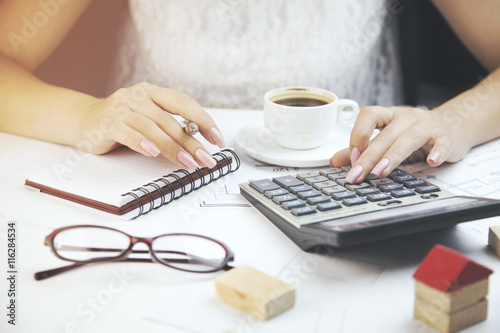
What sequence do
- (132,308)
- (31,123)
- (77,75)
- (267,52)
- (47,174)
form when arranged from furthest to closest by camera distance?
(77,75), (267,52), (31,123), (47,174), (132,308)

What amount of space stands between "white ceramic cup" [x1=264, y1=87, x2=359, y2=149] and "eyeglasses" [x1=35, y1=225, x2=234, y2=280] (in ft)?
0.92

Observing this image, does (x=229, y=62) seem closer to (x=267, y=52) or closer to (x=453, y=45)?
(x=267, y=52)

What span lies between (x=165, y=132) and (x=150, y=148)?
0.04 m

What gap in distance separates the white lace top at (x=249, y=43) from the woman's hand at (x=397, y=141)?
33 cm

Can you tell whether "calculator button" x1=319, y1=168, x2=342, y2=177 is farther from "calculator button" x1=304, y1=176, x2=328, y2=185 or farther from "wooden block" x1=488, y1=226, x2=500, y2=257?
"wooden block" x1=488, y1=226, x2=500, y2=257

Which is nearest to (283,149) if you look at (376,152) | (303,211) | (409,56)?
(376,152)

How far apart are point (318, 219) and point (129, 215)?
0.73ft

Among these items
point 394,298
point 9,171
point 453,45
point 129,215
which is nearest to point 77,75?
point 9,171

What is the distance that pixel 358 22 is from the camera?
3.49ft

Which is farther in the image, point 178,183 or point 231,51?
point 231,51

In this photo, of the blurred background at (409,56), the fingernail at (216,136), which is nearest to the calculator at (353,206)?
the fingernail at (216,136)

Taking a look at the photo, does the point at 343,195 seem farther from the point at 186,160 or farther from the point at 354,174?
the point at 186,160

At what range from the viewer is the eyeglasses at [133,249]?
50cm

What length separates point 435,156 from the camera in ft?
2.31
